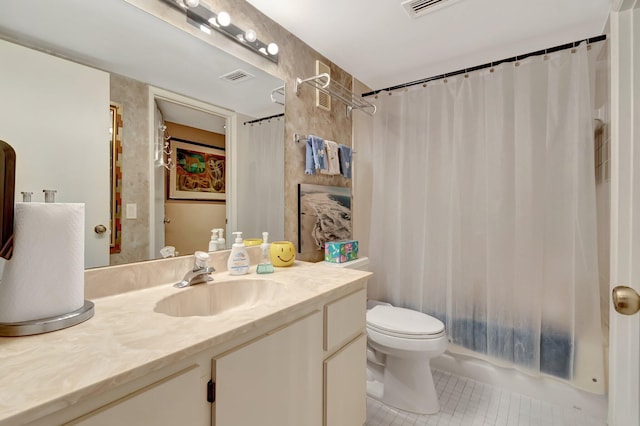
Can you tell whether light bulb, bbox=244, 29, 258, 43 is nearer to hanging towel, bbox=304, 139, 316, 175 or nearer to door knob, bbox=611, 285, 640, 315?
hanging towel, bbox=304, 139, 316, 175

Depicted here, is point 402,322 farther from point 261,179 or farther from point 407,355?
point 261,179

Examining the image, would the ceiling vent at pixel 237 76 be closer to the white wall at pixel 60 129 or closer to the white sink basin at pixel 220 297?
the white wall at pixel 60 129

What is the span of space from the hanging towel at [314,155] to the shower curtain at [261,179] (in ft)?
0.66

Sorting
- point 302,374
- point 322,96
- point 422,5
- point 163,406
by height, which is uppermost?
point 422,5

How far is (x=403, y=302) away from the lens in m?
2.19

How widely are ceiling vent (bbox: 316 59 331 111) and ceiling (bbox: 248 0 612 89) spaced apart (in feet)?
0.29

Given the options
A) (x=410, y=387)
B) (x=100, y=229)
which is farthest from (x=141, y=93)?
(x=410, y=387)

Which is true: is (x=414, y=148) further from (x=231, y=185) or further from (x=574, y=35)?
(x=231, y=185)

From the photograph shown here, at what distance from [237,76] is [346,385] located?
1.54m

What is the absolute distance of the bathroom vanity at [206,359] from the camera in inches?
20.6

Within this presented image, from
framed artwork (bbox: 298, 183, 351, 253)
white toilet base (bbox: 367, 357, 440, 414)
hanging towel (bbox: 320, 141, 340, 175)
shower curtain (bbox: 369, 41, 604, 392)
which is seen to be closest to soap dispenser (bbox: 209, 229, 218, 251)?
framed artwork (bbox: 298, 183, 351, 253)

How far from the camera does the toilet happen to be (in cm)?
160

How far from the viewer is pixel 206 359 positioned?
28.1 inches

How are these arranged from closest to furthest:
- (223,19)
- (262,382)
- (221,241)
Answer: (262,382) → (223,19) → (221,241)
